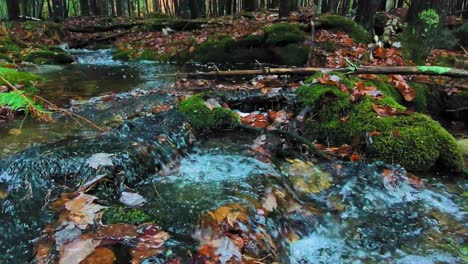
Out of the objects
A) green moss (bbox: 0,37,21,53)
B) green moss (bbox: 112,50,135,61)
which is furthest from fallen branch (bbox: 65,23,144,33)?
green moss (bbox: 0,37,21,53)

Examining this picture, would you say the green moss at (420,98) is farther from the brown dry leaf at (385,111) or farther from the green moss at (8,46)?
the green moss at (8,46)

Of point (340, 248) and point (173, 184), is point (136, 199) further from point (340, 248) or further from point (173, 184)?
point (340, 248)

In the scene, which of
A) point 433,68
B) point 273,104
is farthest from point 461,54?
point 273,104

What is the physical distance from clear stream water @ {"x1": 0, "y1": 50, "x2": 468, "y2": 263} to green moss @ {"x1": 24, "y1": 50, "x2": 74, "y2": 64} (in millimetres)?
6284

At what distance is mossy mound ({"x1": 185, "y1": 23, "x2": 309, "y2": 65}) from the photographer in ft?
26.8

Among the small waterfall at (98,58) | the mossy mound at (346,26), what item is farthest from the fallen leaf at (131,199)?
the small waterfall at (98,58)

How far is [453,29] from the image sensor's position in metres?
10.3

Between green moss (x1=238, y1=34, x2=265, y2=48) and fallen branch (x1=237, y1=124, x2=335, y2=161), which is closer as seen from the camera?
fallen branch (x1=237, y1=124, x2=335, y2=161)

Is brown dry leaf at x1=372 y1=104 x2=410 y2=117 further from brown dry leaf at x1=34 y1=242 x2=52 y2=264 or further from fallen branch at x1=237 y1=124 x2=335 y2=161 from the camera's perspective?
brown dry leaf at x1=34 y1=242 x2=52 y2=264

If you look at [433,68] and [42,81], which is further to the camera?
[42,81]

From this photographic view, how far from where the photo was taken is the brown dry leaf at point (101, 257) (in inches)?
76.3

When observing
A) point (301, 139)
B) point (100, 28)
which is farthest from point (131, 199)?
point (100, 28)

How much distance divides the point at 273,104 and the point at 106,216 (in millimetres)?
3119

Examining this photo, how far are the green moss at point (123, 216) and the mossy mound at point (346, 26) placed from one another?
23.8ft
